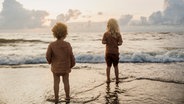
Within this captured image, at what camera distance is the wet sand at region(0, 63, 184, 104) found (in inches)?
269

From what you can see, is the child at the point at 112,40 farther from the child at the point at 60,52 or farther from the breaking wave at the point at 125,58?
the breaking wave at the point at 125,58

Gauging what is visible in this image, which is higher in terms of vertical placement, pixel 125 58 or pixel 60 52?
pixel 60 52

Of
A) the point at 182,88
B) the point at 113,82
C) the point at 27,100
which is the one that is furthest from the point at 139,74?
the point at 27,100

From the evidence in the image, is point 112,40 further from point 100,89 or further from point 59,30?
point 59,30

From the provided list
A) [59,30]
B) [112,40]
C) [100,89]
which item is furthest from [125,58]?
[59,30]

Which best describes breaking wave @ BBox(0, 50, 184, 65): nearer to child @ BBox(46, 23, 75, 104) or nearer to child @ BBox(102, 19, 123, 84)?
child @ BBox(102, 19, 123, 84)

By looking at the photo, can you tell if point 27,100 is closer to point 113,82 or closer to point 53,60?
point 53,60

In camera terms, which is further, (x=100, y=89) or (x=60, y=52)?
(x=100, y=89)

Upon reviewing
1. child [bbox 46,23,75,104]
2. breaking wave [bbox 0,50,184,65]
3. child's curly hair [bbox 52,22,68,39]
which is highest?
child's curly hair [bbox 52,22,68,39]

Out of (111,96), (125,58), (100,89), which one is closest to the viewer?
(111,96)

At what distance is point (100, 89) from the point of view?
7984mm

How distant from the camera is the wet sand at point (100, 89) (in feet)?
22.4

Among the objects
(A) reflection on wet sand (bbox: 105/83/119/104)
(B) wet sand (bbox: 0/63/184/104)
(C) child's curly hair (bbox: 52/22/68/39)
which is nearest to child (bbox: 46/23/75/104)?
(C) child's curly hair (bbox: 52/22/68/39)

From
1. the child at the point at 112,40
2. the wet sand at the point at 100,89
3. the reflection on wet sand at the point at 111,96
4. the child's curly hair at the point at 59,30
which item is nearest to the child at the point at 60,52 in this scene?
the child's curly hair at the point at 59,30
